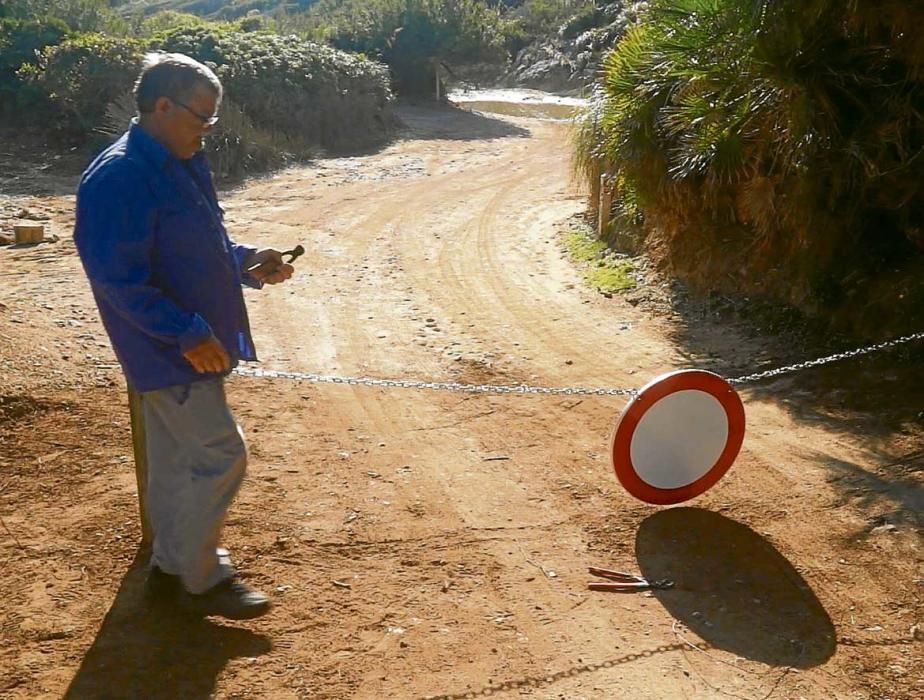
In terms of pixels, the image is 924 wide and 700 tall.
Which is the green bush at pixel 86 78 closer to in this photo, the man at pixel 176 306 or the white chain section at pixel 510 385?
the white chain section at pixel 510 385

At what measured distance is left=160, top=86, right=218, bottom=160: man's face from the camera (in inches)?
131

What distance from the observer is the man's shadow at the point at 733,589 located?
143 inches

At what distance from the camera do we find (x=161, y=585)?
12.2ft

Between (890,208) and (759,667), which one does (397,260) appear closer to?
(890,208)

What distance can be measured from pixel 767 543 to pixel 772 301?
384cm

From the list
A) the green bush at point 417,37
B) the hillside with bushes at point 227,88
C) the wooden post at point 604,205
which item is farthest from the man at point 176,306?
the green bush at point 417,37

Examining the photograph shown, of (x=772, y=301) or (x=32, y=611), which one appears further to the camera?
(x=772, y=301)

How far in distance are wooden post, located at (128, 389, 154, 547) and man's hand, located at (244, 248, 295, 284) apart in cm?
66

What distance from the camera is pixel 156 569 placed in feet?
12.3

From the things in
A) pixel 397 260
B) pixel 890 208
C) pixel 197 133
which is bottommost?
pixel 397 260

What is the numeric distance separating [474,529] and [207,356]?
1.73 meters

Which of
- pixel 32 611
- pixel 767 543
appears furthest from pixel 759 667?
pixel 32 611

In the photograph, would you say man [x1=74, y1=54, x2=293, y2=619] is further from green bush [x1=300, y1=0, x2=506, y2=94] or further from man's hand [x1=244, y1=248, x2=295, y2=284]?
green bush [x1=300, y1=0, x2=506, y2=94]

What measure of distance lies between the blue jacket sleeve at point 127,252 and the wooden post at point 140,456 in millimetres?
760
